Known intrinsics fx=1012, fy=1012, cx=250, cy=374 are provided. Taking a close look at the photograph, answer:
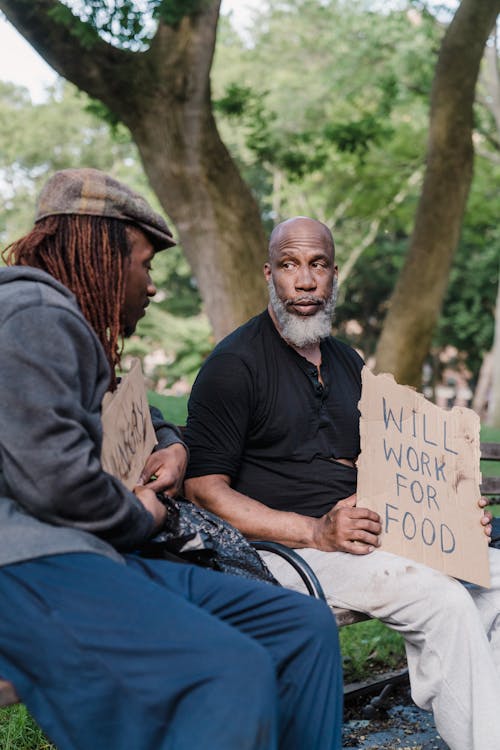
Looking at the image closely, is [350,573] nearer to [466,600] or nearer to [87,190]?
[466,600]

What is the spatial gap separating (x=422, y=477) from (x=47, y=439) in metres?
1.61

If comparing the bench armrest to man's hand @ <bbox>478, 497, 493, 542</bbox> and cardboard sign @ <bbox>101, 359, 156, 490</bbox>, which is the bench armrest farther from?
man's hand @ <bbox>478, 497, 493, 542</bbox>

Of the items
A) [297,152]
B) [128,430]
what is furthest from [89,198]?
[297,152]

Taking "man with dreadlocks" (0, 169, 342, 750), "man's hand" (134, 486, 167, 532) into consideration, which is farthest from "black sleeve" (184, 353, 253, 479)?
"man with dreadlocks" (0, 169, 342, 750)

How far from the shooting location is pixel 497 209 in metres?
22.1

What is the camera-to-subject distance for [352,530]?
3.29 metres

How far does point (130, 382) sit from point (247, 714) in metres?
1.11

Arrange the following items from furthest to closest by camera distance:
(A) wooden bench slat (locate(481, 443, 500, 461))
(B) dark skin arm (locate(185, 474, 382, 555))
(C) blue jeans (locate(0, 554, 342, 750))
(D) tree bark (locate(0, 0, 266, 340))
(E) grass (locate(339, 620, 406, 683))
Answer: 1. (D) tree bark (locate(0, 0, 266, 340))
2. (A) wooden bench slat (locate(481, 443, 500, 461))
3. (E) grass (locate(339, 620, 406, 683))
4. (B) dark skin arm (locate(185, 474, 382, 555))
5. (C) blue jeans (locate(0, 554, 342, 750))

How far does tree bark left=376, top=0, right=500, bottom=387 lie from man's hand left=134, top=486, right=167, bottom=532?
295 inches

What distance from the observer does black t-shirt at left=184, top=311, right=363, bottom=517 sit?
11.6ft

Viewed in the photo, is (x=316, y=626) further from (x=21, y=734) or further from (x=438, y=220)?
(x=438, y=220)

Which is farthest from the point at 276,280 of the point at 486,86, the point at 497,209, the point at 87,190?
the point at 497,209

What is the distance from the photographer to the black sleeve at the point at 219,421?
3.53 m

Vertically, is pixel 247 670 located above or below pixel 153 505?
below
